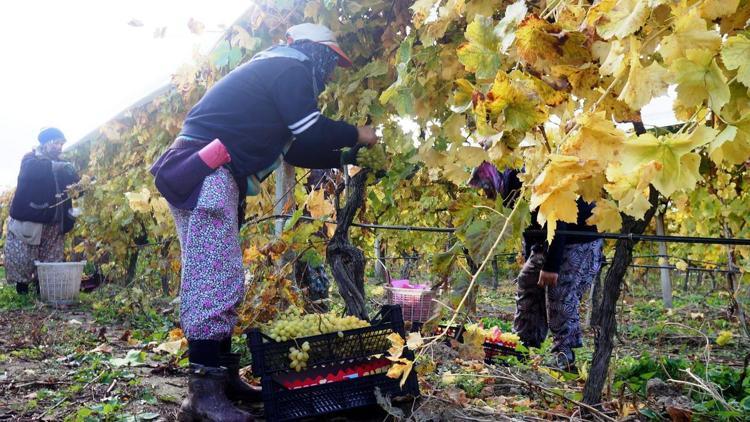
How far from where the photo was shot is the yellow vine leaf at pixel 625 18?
2.28ft

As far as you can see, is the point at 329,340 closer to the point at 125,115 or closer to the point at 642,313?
the point at 125,115

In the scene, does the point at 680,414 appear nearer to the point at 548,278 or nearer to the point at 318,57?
the point at 548,278

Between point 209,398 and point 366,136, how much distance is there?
3.85ft

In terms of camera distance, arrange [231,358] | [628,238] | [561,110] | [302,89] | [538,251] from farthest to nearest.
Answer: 1. [538,251]
2. [231,358]
3. [302,89]
4. [628,238]
5. [561,110]

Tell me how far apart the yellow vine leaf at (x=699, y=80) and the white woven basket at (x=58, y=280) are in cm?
648

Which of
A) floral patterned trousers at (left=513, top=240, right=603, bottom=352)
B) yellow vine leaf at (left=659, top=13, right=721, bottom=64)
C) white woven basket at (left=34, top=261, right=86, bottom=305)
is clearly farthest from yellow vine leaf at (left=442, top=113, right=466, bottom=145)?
white woven basket at (left=34, top=261, right=86, bottom=305)

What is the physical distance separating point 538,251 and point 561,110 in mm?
2684

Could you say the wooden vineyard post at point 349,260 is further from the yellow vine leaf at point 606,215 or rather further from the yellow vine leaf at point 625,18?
the yellow vine leaf at point 625,18

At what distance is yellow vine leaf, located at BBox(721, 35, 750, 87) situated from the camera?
634 millimetres

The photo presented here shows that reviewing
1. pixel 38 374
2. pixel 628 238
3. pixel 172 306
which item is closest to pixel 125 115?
pixel 172 306

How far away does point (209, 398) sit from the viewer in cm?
218

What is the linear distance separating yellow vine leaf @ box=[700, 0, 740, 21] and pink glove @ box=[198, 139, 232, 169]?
6.06ft

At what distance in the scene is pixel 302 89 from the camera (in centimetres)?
236

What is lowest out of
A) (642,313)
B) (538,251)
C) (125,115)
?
(642,313)
